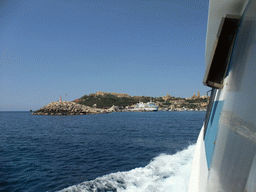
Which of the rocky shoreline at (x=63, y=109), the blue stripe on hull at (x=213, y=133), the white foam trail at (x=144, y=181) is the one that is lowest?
the rocky shoreline at (x=63, y=109)

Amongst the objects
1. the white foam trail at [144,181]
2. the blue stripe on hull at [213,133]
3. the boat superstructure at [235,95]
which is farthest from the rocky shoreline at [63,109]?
the boat superstructure at [235,95]

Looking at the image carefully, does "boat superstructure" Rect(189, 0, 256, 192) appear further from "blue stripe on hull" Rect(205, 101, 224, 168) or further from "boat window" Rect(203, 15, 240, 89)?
"blue stripe on hull" Rect(205, 101, 224, 168)

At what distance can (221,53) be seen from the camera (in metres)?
3.32

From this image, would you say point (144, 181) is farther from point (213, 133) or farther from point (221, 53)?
point (221, 53)

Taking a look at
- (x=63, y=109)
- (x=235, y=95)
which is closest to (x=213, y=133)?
(x=235, y=95)

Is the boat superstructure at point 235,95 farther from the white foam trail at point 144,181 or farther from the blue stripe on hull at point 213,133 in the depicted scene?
the white foam trail at point 144,181

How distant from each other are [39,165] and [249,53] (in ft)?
49.4

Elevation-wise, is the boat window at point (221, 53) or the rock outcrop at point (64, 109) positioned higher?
the boat window at point (221, 53)

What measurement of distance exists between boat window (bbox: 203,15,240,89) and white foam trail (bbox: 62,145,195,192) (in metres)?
5.59

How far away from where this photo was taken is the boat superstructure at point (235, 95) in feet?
5.76

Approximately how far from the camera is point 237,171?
187cm

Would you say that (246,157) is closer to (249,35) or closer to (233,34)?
(249,35)

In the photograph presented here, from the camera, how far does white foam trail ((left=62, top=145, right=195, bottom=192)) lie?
796cm

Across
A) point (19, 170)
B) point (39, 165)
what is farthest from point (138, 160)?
point (19, 170)
